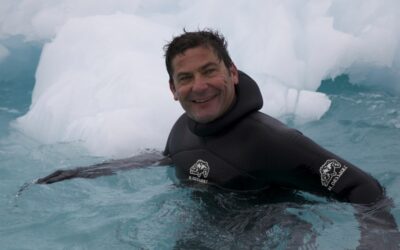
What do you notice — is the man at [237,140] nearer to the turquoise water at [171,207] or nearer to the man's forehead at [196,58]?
the man's forehead at [196,58]

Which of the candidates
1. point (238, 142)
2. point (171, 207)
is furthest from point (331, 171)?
point (171, 207)

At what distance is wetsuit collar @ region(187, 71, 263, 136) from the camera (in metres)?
2.17

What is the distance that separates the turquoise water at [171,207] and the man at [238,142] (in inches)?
4.6

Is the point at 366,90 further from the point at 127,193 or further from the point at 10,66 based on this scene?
the point at 10,66

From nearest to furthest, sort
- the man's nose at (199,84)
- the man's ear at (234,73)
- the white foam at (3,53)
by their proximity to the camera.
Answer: the man's nose at (199,84) < the man's ear at (234,73) < the white foam at (3,53)

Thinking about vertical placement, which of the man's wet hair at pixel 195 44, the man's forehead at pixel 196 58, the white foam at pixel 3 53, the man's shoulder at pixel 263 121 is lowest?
the man's shoulder at pixel 263 121

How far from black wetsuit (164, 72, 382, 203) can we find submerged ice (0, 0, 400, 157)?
5.00 feet

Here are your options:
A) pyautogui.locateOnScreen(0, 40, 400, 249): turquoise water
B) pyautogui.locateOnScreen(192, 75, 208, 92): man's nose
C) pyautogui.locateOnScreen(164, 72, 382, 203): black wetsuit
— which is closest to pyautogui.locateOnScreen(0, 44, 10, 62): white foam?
pyautogui.locateOnScreen(0, 40, 400, 249): turquoise water

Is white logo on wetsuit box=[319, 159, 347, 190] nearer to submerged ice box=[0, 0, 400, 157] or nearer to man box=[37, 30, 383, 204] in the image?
man box=[37, 30, 383, 204]

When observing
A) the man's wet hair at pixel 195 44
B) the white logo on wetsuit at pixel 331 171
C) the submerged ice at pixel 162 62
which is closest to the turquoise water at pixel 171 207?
the white logo on wetsuit at pixel 331 171

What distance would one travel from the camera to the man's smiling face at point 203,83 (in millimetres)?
2080

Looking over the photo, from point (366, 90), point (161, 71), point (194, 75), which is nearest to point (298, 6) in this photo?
point (366, 90)

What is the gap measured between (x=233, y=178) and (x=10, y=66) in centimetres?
489

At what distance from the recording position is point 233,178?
7.23ft
